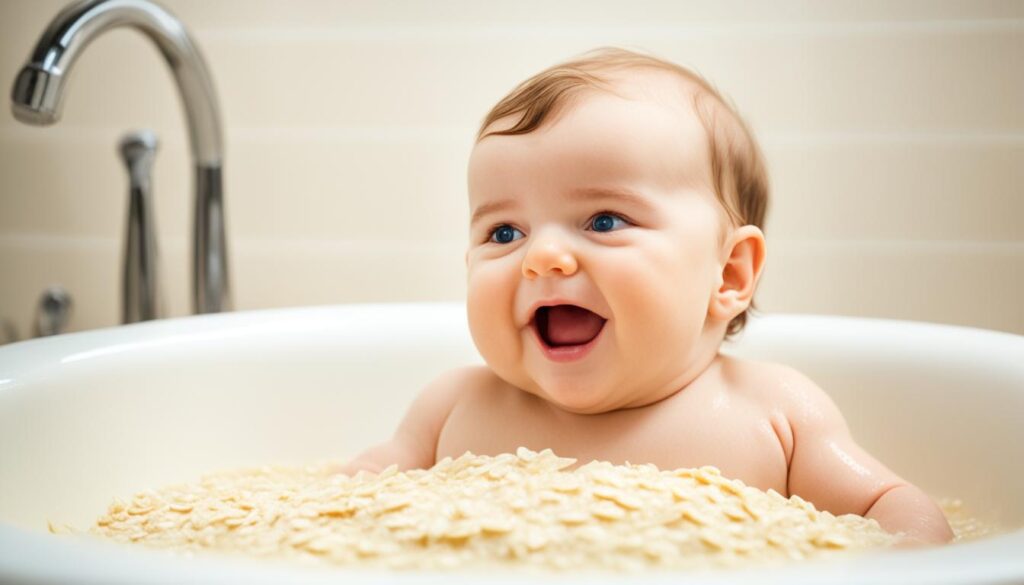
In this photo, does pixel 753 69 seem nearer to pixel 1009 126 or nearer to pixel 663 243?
pixel 1009 126

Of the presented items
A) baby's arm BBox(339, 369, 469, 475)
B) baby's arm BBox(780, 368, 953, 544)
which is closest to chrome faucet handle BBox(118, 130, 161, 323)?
baby's arm BBox(339, 369, 469, 475)

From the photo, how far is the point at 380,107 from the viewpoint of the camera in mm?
1948

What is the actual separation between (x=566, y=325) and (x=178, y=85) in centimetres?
74

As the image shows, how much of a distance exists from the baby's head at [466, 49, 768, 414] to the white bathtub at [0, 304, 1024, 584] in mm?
326

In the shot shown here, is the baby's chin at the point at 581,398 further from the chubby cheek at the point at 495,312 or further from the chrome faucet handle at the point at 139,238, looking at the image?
the chrome faucet handle at the point at 139,238

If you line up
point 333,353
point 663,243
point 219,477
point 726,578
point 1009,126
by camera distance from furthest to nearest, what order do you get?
point 1009,126, point 333,353, point 219,477, point 663,243, point 726,578

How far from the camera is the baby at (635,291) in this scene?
90cm

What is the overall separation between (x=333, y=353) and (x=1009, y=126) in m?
1.13

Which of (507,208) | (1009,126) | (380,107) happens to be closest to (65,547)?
(507,208)

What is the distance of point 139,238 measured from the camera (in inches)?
61.4

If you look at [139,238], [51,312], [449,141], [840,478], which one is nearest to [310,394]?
[139,238]

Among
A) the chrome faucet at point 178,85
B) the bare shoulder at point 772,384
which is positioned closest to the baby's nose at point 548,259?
the bare shoulder at point 772,384

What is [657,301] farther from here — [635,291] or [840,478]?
[840,478]

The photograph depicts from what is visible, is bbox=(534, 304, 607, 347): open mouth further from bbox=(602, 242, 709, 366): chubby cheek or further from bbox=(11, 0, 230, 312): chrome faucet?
bbox=(11, 0, 230, 312): chrome faucet
